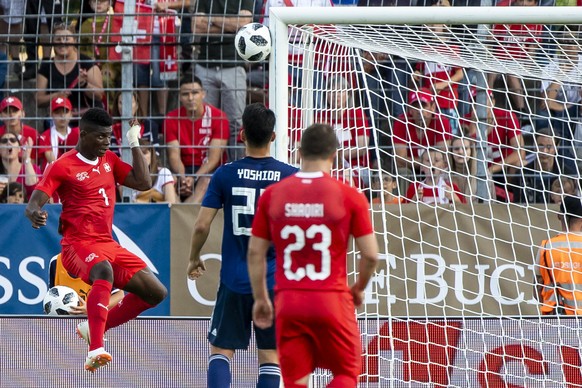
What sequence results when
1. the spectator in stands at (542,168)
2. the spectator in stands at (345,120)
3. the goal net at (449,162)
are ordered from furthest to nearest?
the spectator in stands at (542,168), the spectator in stands at (345,120), the goal net at (449,162)

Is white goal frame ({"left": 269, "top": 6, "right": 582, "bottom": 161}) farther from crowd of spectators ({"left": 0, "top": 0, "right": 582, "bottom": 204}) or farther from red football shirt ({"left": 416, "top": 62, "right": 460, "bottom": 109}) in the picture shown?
red football shirt ({"left": 416, "top": 62, "right": 460, "bottom": 109})

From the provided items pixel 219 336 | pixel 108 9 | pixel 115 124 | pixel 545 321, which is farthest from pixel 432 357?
pixel 108 9

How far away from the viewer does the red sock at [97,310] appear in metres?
7.51

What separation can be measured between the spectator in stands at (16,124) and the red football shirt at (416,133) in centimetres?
354

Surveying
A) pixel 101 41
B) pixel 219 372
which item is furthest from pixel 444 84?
pixel 219 372

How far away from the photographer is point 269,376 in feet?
21.4

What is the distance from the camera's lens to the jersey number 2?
17.6 feet

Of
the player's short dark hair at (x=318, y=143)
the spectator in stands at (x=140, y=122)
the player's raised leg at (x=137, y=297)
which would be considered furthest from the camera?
the spectator in stands at (x=140, y=122)

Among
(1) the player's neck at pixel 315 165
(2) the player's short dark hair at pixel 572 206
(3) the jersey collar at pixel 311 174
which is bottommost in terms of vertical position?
(3) the jersey collar at pixel 311 174

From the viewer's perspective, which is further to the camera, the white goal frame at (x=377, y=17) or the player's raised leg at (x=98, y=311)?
the player's raised leg at (x=98, y=311)

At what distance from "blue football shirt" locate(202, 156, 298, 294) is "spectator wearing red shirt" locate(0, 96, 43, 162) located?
14.6 feet

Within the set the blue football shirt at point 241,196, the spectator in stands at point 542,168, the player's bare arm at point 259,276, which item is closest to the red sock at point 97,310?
the blue football shirt at point 241,196

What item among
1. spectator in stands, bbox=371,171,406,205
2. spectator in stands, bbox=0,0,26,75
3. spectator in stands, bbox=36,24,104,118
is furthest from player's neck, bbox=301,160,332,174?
spectator in stands, bbox=0,0,26,75

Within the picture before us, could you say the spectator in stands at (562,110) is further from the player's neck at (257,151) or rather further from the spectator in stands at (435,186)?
the player's neck at (257,151)
